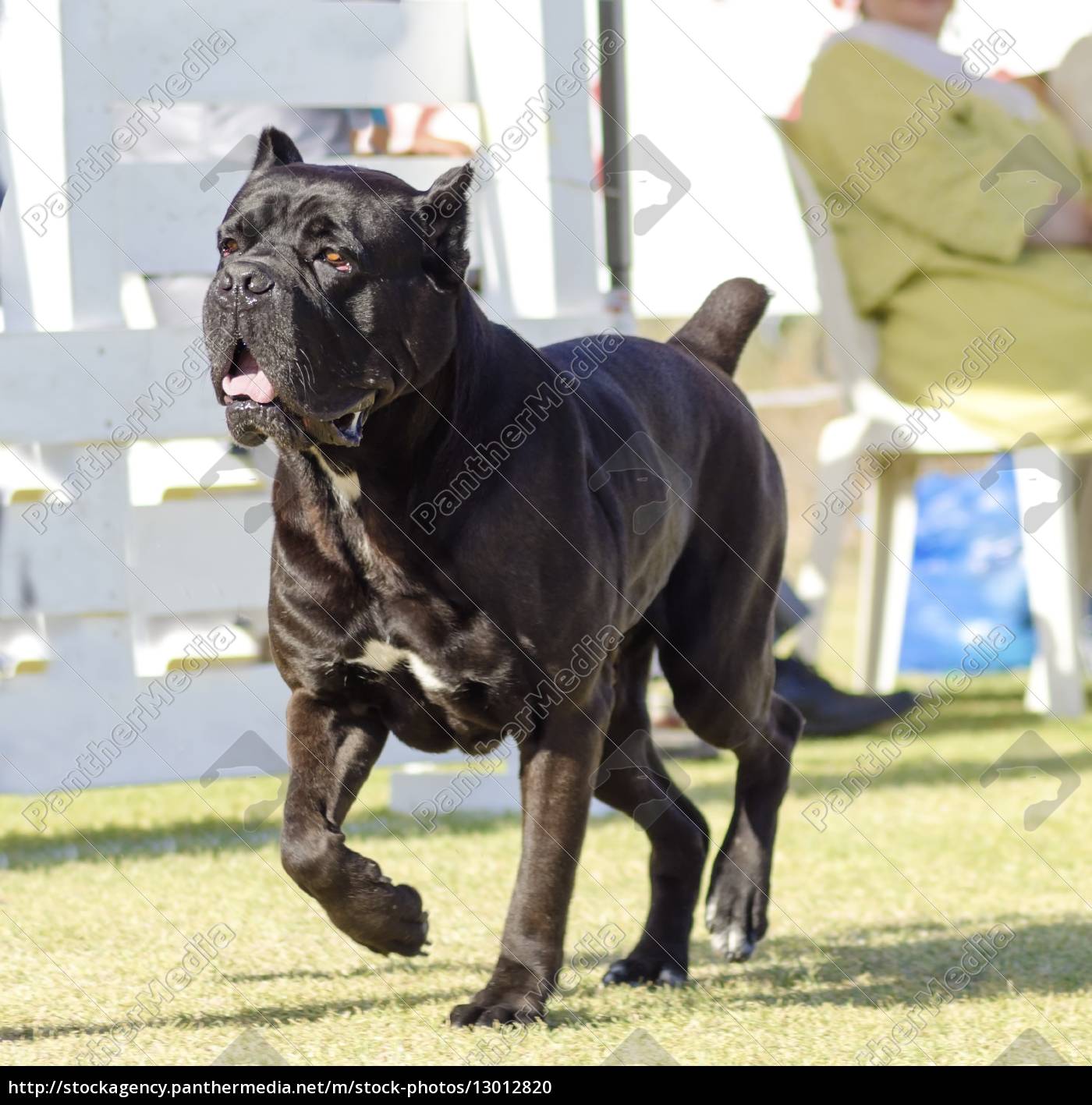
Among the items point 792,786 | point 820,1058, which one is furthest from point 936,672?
point 820,1058

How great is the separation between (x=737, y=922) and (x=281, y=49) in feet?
Result: 8.99

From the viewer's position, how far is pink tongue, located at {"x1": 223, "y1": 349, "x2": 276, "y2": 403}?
8.73 feet

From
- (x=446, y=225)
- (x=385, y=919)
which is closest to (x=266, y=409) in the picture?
(x=446, y=225)

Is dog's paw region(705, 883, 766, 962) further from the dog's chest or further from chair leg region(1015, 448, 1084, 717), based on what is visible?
chair leg region(1015, 448, 1084, 717)

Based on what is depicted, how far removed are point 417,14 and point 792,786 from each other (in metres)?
2.72

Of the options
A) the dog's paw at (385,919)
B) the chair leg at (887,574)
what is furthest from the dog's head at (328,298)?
the chair leg at (887,574)

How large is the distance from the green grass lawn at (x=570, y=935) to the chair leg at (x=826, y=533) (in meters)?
1.21

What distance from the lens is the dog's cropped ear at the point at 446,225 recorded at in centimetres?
277

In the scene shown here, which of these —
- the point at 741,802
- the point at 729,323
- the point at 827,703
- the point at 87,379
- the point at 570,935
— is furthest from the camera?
the point at 827,703

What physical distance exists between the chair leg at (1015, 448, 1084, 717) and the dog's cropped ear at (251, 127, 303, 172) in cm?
456

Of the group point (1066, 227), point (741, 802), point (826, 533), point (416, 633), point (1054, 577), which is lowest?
point (1054, 577)

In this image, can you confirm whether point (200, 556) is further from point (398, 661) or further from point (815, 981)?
point (815, 981)

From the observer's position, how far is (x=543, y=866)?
2.74 m

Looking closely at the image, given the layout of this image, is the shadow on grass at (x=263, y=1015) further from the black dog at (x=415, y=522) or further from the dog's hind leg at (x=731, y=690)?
the dog's hind leg at (x=731, y=690)
